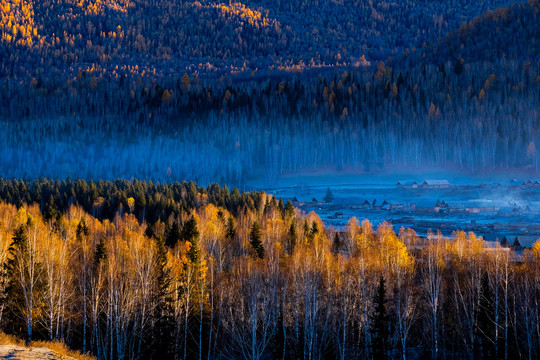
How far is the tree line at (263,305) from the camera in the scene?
1524 inches

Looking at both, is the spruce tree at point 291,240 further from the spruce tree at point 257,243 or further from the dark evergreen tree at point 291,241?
the spruce tree at point 257,243

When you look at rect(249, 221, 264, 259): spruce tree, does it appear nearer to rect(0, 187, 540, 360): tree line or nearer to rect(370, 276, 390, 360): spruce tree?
rect(0, 187, 540, 360): tree line

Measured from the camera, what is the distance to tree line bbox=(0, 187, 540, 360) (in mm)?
38719

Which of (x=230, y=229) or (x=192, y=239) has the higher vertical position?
(x=230, y=229)

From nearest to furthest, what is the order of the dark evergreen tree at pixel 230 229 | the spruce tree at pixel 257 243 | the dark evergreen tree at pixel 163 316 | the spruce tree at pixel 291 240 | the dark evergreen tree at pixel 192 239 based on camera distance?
1. the dark evergreen tree at pixel 163 316
2. the dark evergreen tree at pixel 192 239
3. the spruce tree at pixel 257 243
4. the spruce tree at pixel 291 240
5. the dark evergreen tree at pixel 230 229

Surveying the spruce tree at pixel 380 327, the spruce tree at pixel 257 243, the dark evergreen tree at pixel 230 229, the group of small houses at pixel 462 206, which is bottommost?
the spruce tree at pixel 380 327

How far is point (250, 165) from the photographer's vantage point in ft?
612

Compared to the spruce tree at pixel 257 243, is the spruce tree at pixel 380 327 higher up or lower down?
lower down

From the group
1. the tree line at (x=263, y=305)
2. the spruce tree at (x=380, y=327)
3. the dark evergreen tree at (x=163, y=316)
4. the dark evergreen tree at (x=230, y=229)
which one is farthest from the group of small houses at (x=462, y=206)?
the dark evergreen tree at (x=163, y=316)

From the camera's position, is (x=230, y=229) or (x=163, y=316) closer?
(x=163, y=316)

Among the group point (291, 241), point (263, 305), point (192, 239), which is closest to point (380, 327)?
point (263, 305)

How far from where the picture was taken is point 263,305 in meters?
41.3

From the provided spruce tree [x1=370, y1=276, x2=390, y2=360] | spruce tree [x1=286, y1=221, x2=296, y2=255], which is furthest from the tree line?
spruce tree [x1=286, y1=221, x2=296, y2=255]

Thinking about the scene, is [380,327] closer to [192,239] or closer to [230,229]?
[192,239]
